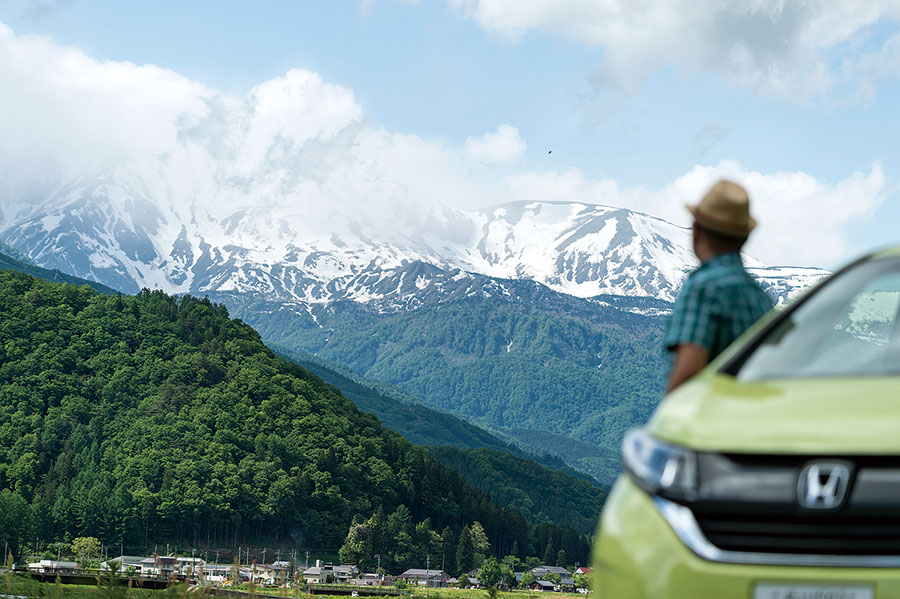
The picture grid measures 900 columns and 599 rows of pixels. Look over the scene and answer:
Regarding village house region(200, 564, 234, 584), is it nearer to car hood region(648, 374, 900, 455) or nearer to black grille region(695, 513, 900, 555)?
car hood region(648, 374, 900, 455)

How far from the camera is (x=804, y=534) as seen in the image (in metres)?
3.81

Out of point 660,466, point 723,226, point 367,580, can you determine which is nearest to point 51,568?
point 723,226

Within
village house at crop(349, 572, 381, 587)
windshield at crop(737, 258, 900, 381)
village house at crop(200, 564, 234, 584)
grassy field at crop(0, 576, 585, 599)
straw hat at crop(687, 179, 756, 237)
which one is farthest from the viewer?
village house at crop(349, 572, 381, 587)

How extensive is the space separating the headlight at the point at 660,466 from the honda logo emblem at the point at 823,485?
38 cm

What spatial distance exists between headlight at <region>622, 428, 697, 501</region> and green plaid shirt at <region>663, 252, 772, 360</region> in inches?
49.4

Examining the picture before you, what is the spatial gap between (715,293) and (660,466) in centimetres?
175

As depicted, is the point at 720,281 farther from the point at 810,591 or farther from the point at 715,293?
the point at 810,591

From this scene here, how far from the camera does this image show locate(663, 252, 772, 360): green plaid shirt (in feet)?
18.9

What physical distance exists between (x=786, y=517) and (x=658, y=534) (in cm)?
49

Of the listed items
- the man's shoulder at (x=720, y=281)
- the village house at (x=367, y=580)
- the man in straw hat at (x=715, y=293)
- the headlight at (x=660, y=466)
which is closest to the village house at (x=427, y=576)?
the village house at (x=367, y=580)

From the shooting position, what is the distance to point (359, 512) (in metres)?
198

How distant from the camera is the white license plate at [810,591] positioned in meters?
3.70

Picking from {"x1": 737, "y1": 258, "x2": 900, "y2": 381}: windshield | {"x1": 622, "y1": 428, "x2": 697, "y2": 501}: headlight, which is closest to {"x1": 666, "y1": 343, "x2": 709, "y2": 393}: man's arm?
{"x1": 737, "y1": 258, "x2": 900, "y2": 381}: windshield

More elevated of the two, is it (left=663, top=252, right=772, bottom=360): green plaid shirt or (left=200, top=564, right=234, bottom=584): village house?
(left=663, top=252, right=772, bottom=360): green plaid shirt
